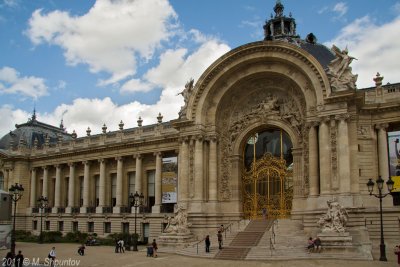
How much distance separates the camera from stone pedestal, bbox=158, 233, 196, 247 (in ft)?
102

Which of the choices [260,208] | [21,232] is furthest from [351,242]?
[21,232]

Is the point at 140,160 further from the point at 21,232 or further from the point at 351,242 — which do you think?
the point at 351,242

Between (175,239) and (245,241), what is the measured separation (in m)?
5.09

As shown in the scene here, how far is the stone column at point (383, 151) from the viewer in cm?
3061

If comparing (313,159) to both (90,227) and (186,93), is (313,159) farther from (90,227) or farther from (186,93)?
(90,227)

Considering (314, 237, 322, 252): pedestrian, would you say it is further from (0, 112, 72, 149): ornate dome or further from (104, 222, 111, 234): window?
(0, 112, 72, 149): ornate dome

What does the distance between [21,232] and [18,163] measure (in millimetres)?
Result: 8242

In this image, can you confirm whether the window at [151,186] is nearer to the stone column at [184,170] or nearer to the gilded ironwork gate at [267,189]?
the stone column at [184,170]

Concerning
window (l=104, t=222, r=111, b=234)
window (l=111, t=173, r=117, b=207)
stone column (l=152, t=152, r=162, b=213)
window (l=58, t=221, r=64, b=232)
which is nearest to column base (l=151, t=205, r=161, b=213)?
stone column (l=152, t=152, r=162, b=213)

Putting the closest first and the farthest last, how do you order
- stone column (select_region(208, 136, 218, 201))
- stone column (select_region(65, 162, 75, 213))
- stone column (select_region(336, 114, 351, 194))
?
stone column (select_region(336, 114, 351, 194)) → stone column (select_region(208, 136, 218, 201)) → stone column (select_region(65, 162, 75, 213))

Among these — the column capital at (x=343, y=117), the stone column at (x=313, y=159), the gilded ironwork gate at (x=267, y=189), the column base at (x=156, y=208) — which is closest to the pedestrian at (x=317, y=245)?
the stone column at (x=313, y=159)

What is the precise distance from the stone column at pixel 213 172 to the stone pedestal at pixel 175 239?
416 cm

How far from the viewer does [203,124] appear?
117ft

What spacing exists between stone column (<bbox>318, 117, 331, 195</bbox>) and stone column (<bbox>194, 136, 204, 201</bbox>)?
916 cm
